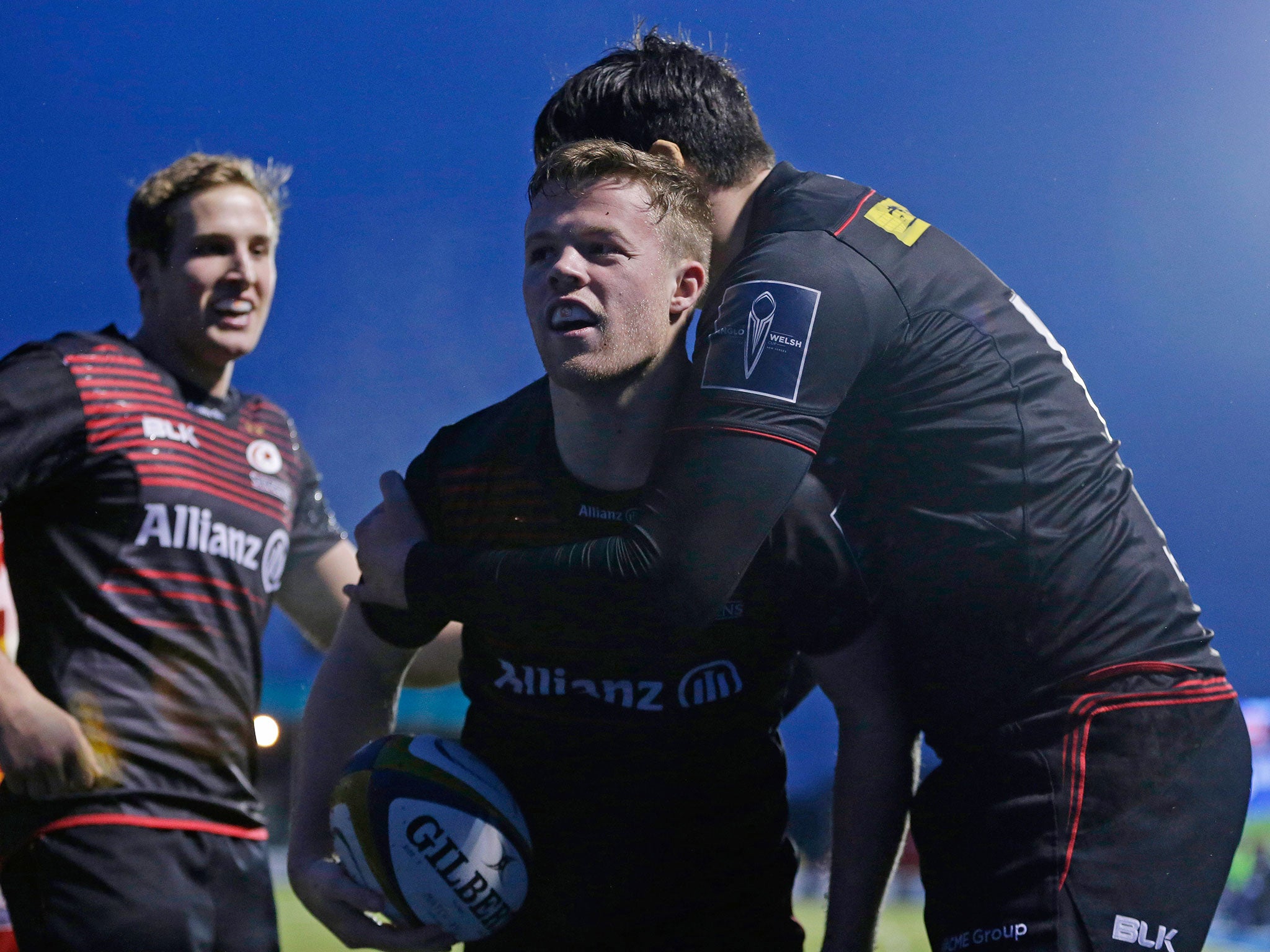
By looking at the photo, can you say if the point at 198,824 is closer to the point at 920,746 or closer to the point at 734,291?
the point at 920,746

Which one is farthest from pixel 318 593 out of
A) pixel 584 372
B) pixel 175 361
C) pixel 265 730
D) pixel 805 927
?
pixel 805 927

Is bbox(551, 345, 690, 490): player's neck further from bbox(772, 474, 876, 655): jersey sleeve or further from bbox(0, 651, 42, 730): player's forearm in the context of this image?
bbox(0, 651, 42, 730): player's forearm

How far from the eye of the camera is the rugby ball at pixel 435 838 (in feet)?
6.59

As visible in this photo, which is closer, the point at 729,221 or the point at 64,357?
the point at 729,221

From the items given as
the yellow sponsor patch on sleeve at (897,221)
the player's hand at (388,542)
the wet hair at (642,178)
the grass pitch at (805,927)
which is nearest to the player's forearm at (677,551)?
the player's hand at (388,542)

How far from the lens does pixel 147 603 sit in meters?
2.97

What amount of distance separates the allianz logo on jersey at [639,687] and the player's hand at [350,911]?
48cm

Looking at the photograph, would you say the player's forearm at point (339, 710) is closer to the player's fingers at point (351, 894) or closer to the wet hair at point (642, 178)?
the player's fingers at point (351, 894)

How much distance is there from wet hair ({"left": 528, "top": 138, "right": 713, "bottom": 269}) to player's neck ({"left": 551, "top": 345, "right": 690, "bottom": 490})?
0.29m

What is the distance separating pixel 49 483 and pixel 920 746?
7.46ft

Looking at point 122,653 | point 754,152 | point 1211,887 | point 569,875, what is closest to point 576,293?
point 754,152

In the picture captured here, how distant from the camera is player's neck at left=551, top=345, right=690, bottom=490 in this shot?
2.20 m

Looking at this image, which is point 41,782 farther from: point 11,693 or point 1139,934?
point 1139,934

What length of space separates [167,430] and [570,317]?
5.19ft
